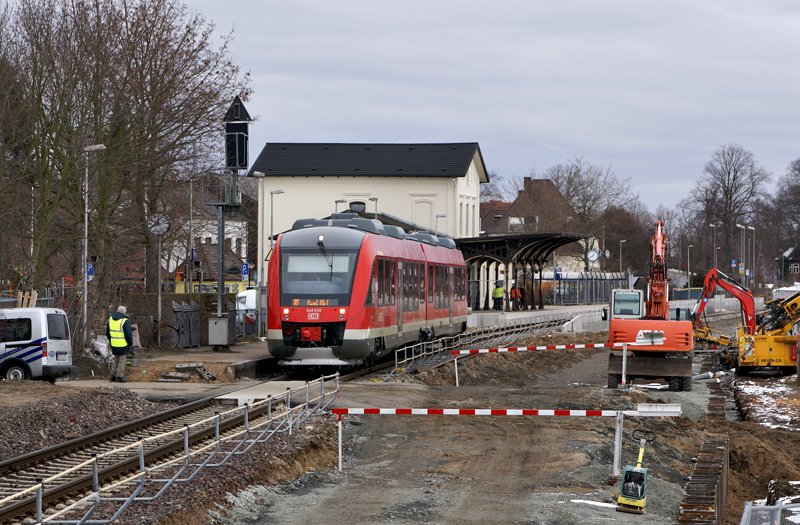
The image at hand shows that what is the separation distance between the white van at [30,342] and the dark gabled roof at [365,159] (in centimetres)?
4859

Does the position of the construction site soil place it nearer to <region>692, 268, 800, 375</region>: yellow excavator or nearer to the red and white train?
the red and white train

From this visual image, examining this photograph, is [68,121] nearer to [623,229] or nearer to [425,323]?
[425,323]

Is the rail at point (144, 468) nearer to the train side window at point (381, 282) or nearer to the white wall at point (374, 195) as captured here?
the train side window at point (381, 282)

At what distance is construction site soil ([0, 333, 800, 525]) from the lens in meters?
12.7

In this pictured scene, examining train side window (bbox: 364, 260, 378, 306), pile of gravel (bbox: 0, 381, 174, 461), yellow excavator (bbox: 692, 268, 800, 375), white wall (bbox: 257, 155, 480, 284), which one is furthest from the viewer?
white wall (bbox: 257, 155, 480, 284)

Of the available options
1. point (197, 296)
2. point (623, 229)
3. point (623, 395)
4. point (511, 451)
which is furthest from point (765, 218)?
point (511, 451)

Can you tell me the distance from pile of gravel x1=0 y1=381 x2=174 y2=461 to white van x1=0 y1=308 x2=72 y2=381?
4.63m

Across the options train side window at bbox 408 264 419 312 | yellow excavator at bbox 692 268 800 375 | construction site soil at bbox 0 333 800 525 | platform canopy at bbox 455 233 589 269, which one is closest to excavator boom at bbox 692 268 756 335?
yellow excavator at bbox 692 268 800 375

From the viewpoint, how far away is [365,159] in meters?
76.5

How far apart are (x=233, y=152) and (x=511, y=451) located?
67.8ft

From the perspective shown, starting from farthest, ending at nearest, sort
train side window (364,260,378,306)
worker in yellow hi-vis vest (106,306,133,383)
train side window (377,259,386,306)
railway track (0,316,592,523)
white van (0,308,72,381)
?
train side window (377,259,386,306)
train side window (364,260,378,306)
white van (0,308,72,381)
worker in yellow hi-vis vest (106,306,133,383)
railway track (0,316,592,523)

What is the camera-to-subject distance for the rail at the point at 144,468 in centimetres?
1077

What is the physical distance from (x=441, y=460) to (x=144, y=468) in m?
5.09

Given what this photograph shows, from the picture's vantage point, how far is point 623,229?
11838cm
